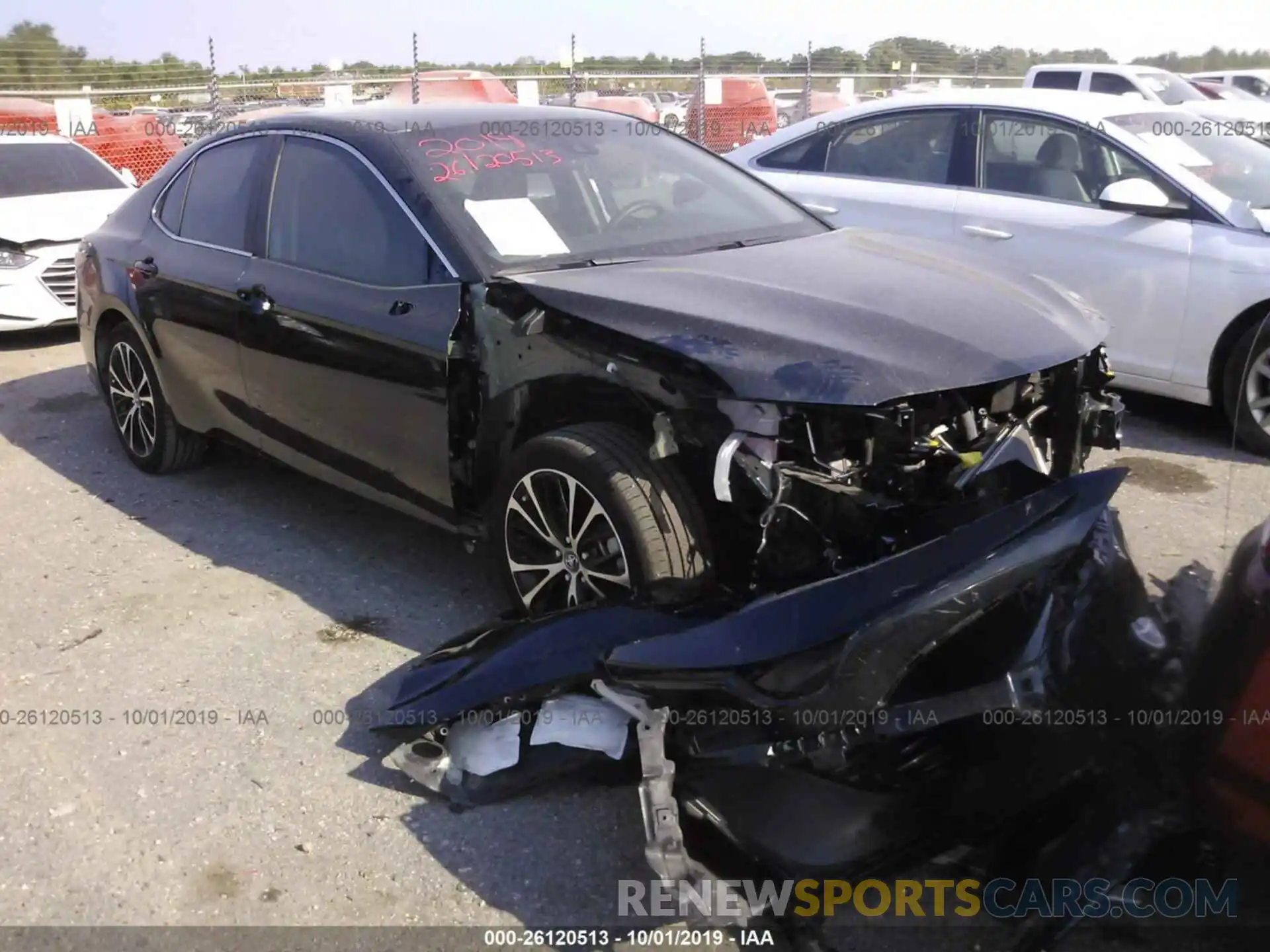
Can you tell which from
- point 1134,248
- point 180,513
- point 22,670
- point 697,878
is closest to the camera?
point 697,878

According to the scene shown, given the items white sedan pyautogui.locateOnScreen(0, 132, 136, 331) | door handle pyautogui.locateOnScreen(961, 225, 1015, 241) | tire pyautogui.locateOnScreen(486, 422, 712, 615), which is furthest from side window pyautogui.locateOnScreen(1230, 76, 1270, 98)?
tire pyautogui.locateOnScreen(486, 422, 712, 615)

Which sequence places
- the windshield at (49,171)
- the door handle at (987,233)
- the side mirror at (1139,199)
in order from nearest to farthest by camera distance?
the side mirror at (1139,199) < the door handle at (987,233) < the windshield at (49,171)

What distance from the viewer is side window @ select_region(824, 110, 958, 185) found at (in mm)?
6375

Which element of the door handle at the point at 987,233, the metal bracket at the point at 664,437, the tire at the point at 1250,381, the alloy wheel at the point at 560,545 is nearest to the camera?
the metal bracket at the point at 664,437

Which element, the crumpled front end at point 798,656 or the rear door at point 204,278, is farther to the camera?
the rear door at point 204,278

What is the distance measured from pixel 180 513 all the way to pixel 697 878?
11.8 feet

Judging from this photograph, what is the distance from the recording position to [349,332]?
398 centimetres

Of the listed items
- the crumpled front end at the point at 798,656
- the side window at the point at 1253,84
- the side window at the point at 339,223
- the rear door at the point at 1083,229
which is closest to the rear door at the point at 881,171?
the rear door at the point at 1083,229

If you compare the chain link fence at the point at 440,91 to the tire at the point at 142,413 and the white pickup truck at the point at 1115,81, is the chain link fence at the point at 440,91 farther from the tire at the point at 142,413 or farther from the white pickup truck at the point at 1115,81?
the tire at the point at 142,413

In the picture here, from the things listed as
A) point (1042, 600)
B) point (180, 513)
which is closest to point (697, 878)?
point (1042, 600)

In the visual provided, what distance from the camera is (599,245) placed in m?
3.92

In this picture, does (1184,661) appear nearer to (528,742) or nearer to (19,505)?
(528,742)

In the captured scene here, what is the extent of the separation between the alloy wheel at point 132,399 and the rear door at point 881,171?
3461mm

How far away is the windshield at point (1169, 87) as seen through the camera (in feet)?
53.1
